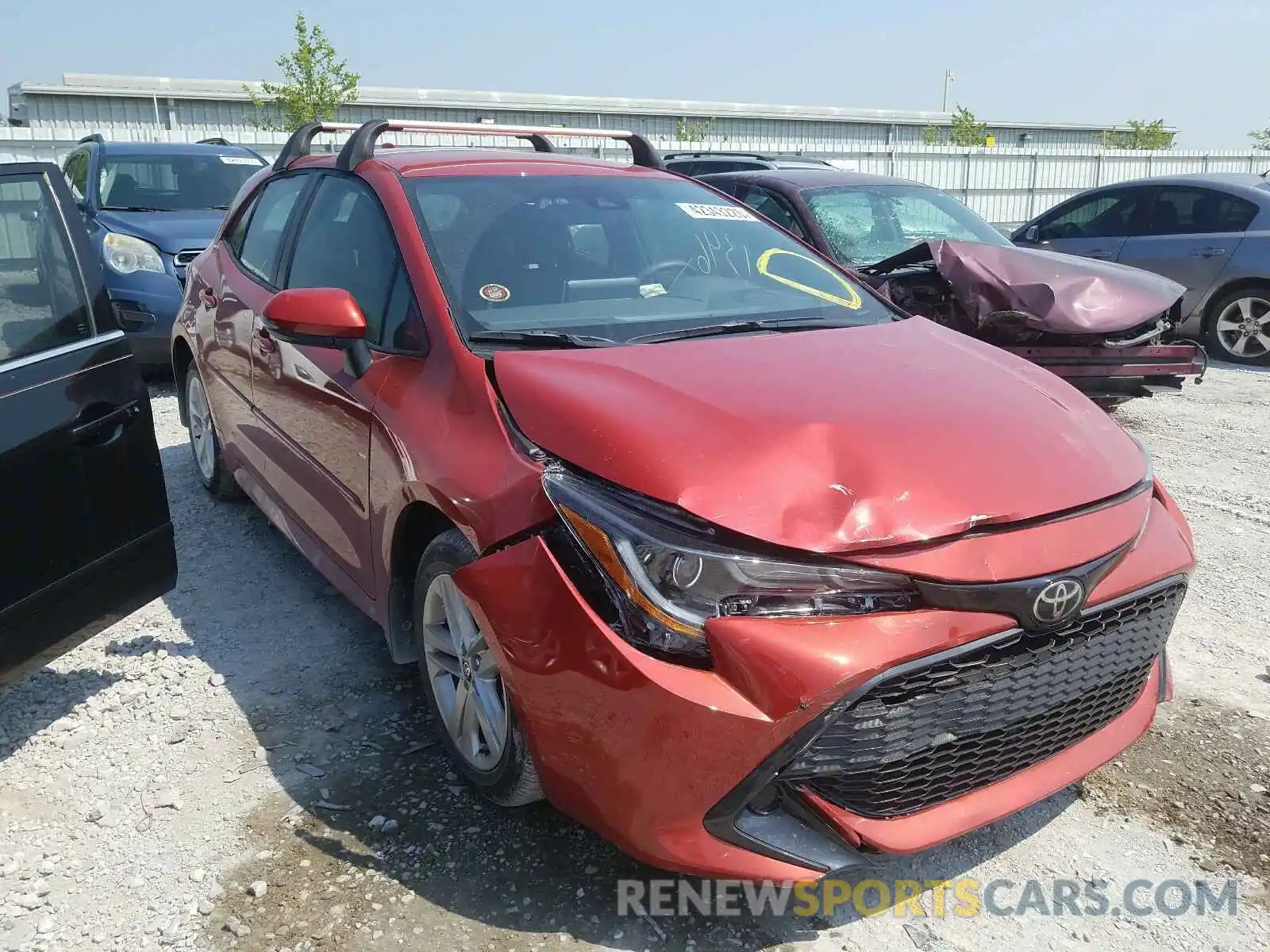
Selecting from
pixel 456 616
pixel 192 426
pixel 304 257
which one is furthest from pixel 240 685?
pixel 192 426

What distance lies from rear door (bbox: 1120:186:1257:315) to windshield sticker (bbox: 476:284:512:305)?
7.85 meters

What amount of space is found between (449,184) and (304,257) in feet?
2.41

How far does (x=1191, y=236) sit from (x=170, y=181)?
8.76 m

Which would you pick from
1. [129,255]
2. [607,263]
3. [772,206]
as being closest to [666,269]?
[607,263]

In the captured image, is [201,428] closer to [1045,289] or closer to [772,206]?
[772,206]

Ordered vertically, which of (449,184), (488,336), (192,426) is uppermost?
(449,184)

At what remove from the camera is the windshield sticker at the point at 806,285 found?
10.9 ft

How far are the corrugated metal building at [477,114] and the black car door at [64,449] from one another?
1439 cm

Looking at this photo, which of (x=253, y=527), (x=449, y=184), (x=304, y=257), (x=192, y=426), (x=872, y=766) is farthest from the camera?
(x=192, y=426)

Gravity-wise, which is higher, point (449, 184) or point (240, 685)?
point (449, 184)

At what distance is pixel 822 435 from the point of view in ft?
7.33

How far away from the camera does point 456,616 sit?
103 inches

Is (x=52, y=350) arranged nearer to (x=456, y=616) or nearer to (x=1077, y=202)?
(x=456, y=616)

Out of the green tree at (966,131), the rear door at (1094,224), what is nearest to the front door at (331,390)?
the rear door at (1094,224)
